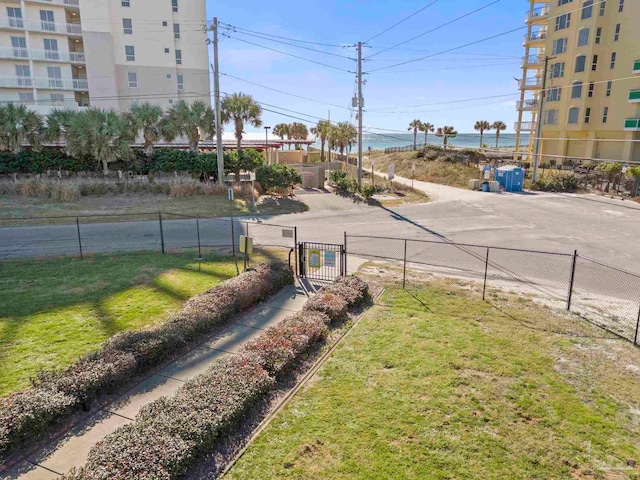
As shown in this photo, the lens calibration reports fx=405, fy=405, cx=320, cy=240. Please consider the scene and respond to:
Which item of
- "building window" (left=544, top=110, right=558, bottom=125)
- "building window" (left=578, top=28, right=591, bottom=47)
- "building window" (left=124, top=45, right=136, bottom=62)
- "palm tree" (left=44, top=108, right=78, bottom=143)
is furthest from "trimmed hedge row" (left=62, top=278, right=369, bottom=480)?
"building window" (left=544, top=110, right=558, bottom=125)

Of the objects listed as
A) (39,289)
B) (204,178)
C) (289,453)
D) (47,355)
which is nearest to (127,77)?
(204,178)

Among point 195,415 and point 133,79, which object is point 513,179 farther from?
point 133,79

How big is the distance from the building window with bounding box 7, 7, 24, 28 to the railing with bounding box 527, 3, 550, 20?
6222 cm

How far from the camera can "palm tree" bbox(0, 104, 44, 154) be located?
30.3 meters

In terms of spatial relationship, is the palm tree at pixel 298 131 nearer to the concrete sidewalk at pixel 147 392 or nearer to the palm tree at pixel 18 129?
the palm tree at pixel 18 129

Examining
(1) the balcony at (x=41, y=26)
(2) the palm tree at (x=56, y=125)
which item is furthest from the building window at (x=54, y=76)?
(2) the palm tree at (x=56, y=125)

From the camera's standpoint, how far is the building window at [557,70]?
49.6 meters

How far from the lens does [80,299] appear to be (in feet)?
39.7

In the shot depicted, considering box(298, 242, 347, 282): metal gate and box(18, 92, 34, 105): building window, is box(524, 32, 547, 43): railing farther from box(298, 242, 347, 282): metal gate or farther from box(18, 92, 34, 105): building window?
box(18, 92, 34, 105): building window

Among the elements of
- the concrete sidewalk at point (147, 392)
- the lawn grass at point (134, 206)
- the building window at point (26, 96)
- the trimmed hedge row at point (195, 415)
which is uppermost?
the building window at point (26, 96)

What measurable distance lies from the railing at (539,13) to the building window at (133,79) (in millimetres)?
51151

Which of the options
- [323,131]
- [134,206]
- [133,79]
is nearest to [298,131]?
[323,131]

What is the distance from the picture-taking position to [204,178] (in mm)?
33562

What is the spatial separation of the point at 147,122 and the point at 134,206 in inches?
328
